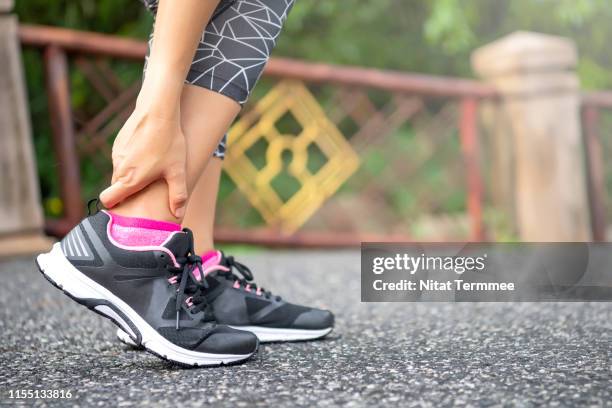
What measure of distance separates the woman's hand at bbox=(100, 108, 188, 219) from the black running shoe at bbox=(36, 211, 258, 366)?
2.3 inches

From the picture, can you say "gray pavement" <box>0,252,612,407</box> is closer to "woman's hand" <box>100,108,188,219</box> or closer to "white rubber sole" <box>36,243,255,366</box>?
"white rubber sole" <box>36,243,255,366</box>

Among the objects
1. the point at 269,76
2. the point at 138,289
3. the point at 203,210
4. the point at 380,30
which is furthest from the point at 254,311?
the point at 380,30

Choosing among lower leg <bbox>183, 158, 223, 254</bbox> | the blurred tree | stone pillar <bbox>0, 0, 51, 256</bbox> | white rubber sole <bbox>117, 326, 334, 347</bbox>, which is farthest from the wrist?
the blurred tree

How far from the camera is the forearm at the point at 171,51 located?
1042 millimetres

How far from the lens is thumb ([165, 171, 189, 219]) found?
1.05 m

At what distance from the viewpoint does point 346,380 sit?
99 centimetres

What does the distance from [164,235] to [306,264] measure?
6.27 ft

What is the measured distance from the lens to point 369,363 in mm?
1101

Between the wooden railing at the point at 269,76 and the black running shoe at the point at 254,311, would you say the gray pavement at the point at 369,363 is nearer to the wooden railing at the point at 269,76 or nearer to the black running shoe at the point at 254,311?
the black running shoe at the point at 254,311

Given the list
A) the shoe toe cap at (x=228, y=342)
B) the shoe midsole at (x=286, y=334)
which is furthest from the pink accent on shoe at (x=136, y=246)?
the shoe midsole at (x=286, y=334)

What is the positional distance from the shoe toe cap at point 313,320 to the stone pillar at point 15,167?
174 cm

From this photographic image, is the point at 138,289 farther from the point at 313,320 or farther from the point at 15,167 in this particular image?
the point at 15,167

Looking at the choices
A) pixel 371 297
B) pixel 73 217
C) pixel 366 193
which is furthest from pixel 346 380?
pixel 366 193

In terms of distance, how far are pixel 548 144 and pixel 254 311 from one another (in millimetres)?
2780
